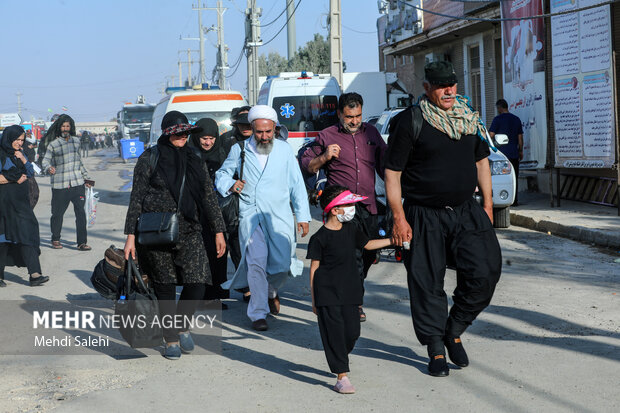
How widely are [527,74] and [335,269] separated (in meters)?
12.5

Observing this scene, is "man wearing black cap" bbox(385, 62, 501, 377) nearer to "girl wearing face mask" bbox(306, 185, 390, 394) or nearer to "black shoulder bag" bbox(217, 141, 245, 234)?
"girl wearing face mask" bbox(306, 185, 390, 394)

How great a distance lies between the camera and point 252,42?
40594 millimetres

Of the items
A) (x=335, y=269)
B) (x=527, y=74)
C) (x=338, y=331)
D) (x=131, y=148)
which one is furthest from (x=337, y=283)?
(x=131, y=148)

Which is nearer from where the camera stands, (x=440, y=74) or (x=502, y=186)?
(x=440, y=74)

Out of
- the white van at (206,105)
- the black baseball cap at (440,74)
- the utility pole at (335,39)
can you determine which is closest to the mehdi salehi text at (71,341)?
the black baseball cap at (440,74)

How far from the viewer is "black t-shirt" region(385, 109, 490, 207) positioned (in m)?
5.38

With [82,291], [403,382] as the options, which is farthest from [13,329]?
[403,382]

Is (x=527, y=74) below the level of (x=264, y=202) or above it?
above

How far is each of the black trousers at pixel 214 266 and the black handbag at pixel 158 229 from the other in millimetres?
1811

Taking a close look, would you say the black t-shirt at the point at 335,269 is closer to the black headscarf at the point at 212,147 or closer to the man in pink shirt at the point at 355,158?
the man in pink shirt at the point at 355,158

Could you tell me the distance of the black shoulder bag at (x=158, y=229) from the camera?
19.5 ft

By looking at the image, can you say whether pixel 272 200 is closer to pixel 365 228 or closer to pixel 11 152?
pixel 365 228

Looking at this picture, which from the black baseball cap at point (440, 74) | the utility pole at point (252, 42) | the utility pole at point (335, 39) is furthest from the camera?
the utility pole at point (252, 42)

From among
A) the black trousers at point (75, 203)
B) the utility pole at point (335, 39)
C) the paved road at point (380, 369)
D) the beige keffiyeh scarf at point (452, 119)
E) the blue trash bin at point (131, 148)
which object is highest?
the utility pole at point (335, 39)
